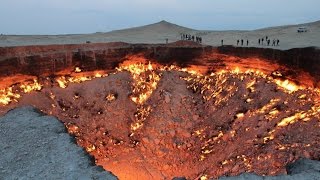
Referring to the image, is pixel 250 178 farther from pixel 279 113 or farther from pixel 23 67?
pixel 23 67

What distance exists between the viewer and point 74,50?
629 inches

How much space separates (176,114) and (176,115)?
6 centimetres

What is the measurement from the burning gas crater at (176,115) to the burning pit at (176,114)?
38mm

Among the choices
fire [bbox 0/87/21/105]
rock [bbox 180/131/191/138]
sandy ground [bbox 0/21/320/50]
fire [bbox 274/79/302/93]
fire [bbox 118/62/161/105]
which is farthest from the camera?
sandy ground [bbox 0/21/320/50]

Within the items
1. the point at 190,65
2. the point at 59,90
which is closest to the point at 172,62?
the point at 190,65

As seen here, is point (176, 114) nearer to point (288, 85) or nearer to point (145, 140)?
point (145, 140)

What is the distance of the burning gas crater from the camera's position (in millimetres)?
12953

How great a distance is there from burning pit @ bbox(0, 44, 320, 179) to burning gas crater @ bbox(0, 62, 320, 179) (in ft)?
0.13

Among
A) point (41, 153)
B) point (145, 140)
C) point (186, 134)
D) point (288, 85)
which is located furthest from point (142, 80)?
point (41, 153)

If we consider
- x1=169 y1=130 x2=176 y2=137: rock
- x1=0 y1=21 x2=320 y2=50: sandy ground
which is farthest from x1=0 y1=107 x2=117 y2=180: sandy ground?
x1=0 y1=21 x2=320 y2=50: sandy ground

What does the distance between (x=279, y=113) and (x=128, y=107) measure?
629cm

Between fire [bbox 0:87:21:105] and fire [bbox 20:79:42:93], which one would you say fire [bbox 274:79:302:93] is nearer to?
fire [bbox 20:79:42:93]

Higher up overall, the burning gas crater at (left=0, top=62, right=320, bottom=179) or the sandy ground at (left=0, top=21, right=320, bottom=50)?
the sandy ground at (left=0, top=21, right=320, bottom=50)

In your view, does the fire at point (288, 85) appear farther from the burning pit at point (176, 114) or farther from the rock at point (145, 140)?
the rock at point (145, 140)
